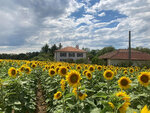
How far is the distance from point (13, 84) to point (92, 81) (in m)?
2.31

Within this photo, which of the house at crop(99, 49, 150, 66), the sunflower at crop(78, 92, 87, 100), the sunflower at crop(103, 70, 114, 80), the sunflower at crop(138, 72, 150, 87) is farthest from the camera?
the house at crop(99, 49, 150, 66)

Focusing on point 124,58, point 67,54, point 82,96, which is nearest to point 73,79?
point 82,96

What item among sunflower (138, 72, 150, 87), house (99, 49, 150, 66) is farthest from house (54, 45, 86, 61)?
sunflower (138, 72, 150, 87)

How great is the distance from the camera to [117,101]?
1902mm

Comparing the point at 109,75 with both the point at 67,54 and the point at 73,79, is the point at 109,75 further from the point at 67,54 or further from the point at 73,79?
the point at 67,54

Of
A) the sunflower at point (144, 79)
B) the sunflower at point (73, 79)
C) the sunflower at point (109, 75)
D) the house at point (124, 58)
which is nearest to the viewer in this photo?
the sunflower at point (73, 79)

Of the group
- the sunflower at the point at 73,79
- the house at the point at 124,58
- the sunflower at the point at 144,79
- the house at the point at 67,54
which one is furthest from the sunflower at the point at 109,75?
the house at the point at 67,54

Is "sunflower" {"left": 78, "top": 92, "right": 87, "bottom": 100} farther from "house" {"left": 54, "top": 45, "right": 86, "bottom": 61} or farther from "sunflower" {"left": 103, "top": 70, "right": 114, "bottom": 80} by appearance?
"house" {"left": 54, "top": 45, "right": 86, "bottom": 61}

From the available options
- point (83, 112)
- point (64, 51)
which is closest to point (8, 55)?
point (64, 51)

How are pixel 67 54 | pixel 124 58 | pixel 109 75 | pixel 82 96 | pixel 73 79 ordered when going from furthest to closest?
pixel 67 54, pixel 124 58, pixel 109 75, pixel 73 79, pixel 82 96

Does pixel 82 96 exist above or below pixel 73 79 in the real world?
below

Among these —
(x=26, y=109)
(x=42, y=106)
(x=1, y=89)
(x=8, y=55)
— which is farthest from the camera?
(x=8, y=55)

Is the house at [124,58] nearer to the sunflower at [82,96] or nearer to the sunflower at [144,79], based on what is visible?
the sunflower at [144,79]

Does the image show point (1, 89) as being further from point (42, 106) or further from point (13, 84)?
point (42, 106)
